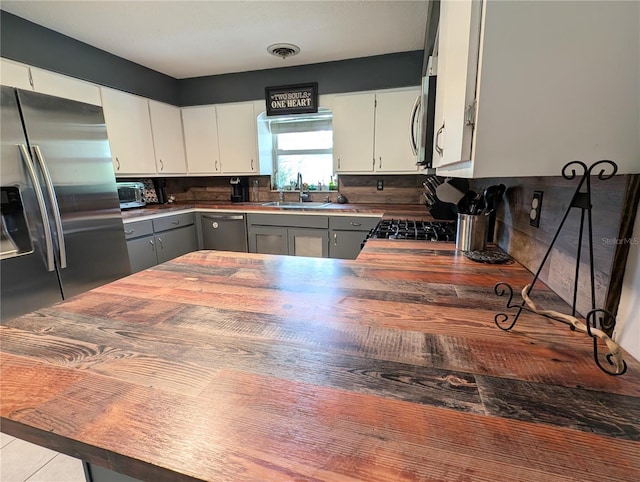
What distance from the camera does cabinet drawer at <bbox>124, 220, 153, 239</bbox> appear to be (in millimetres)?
2707

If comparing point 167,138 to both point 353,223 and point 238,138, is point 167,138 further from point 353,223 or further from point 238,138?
point 353,223

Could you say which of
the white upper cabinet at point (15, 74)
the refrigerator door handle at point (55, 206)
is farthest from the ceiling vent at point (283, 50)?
the refrigerator door handle at point (55, 206)

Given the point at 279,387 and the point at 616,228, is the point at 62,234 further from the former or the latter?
the point at 616,228

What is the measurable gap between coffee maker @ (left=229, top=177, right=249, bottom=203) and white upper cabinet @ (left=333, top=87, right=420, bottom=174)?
4.29ft

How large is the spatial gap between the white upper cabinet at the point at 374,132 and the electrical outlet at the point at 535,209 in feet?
6.77

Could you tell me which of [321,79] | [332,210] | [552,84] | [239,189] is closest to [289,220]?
[332,210]

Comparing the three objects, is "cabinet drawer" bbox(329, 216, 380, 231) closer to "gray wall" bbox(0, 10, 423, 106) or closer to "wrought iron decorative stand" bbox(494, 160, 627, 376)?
"gray wall" bbox(0, 10, 423, 106)

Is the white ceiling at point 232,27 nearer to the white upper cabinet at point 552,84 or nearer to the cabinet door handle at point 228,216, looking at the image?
the cabinet door handle at point 228,216

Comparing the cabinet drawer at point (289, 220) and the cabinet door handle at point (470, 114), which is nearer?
the cabinet door handle at point (470, 114)

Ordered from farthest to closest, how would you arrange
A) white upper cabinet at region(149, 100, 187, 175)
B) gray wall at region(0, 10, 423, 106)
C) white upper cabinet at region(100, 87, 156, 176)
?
white upper cabinet at region(149, 100, 187, 175)
white upper cabinet at region(100, 87, 156, 176)
gray wall at region(0, 10, 423, 106)

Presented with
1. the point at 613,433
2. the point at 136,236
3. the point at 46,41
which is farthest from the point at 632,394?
the point at 46,41

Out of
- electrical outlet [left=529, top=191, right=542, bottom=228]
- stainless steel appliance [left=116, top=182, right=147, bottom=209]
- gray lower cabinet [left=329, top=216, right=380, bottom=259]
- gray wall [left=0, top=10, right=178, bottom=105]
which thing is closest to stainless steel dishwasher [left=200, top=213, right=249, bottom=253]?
stainless steel appliance [left=116, top=182, right=147, bottom=209]

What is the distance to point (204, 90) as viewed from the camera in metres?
3.62

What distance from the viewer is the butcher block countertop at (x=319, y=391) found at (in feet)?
1.28
